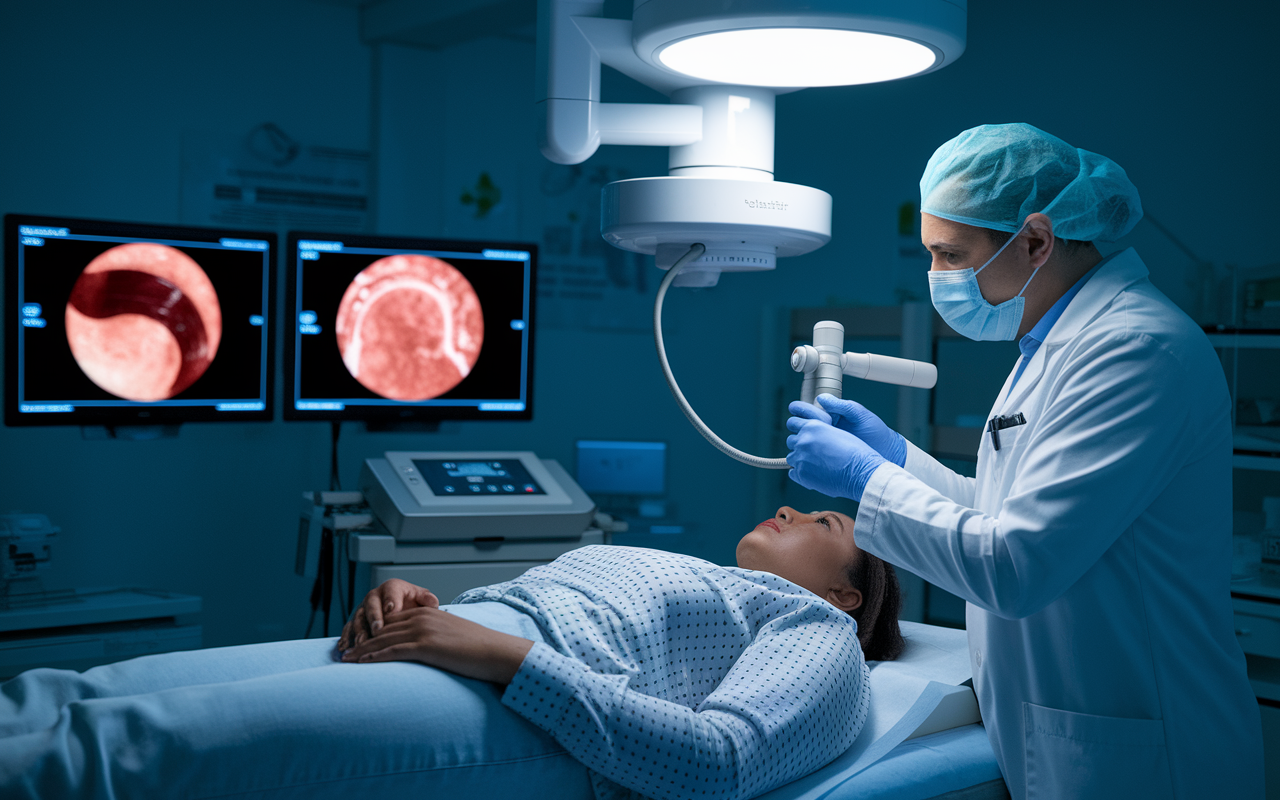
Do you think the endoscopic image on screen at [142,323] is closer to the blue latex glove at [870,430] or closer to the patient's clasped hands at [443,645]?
the patient's clasped hands at [443,645]

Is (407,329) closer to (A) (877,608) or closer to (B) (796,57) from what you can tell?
(A) (877,608)

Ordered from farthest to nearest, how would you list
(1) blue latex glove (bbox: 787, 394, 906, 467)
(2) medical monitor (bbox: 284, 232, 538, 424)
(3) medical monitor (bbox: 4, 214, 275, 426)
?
(2) medical monitor (bbox: 284, 232, 538, 424) → (3) medical monitor (bbox: 4, 214, 275, 426) → (1) blue latex glove (bbox: 787, 394, 906, 467)

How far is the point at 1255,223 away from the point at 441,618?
2249 millimetres

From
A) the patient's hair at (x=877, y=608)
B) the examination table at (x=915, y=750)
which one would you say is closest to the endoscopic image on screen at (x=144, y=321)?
the patient's hair at (x=877, y=608)

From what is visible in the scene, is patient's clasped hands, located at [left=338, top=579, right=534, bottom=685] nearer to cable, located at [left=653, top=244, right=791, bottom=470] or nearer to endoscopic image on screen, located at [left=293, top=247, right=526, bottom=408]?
cable, located at [left=653, top=244, right=791, bottom=470]

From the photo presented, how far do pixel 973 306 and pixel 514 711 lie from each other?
752 millimetres

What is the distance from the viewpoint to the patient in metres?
1.07

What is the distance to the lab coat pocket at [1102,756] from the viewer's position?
1116mm

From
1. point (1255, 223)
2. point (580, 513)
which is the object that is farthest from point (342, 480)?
point (1255, 223)

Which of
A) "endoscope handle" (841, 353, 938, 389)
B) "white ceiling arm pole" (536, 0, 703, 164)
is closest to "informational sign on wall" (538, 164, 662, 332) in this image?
"endoscope handle" (841, 353, 938, 389)

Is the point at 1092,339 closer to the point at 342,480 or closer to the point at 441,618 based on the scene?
the point at 441,618

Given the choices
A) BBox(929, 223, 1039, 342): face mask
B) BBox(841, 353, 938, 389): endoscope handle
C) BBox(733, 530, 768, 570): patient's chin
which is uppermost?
BBox(929, 223, 1039, 342): face mask

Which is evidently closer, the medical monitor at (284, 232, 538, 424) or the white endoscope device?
the white endoscope device

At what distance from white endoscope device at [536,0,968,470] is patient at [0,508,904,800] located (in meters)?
0.29
